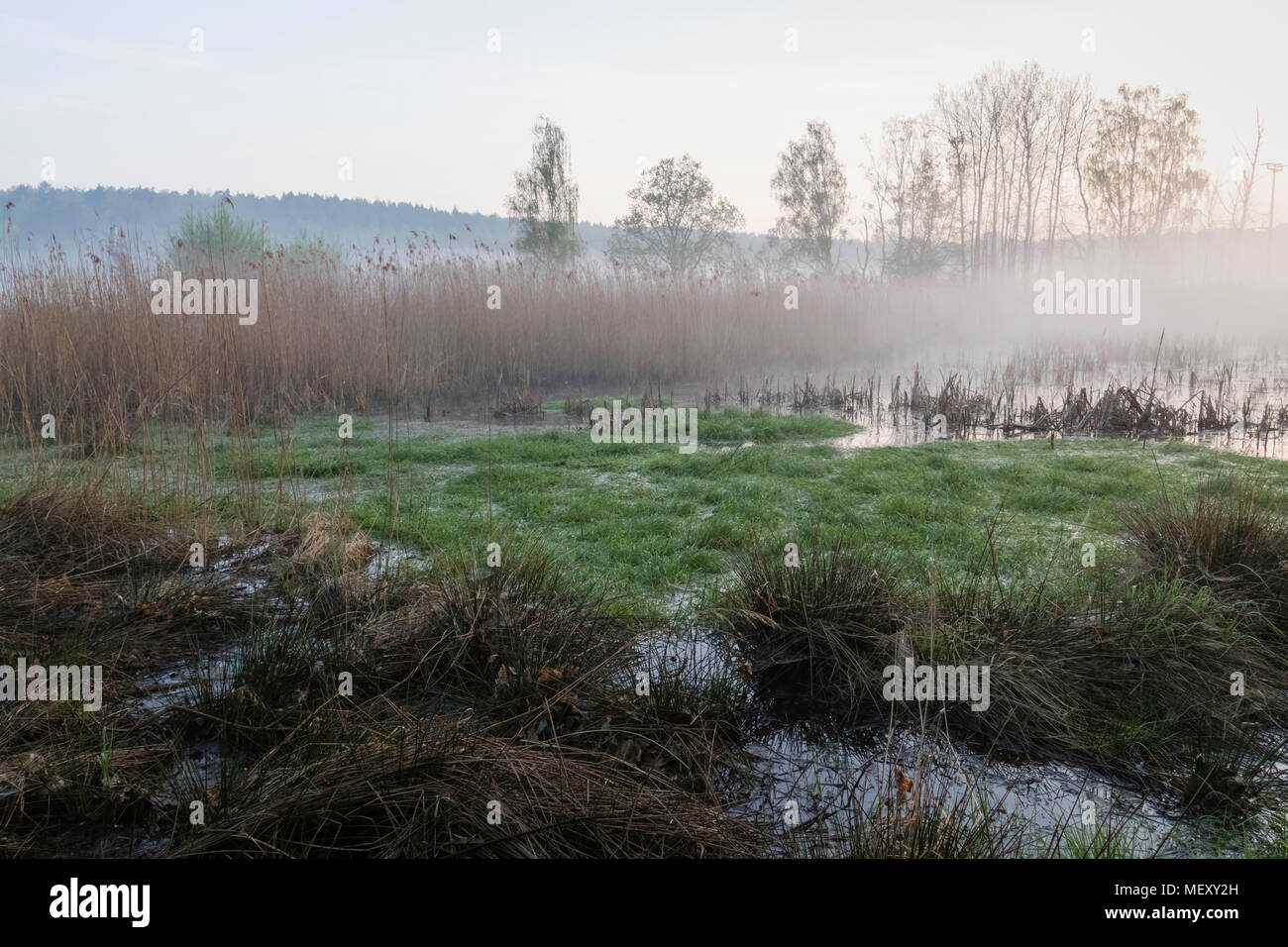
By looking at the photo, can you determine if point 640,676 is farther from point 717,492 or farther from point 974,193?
point 974,193

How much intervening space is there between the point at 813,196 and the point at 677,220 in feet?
21.2

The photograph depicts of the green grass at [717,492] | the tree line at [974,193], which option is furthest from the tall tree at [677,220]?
the green grass at [717,492]

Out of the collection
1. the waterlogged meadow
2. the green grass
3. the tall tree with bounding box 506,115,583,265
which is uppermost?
the tall tree with bounding box 506,115,583,265

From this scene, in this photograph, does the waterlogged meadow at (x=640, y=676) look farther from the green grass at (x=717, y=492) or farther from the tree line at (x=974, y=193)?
the tree line at (x=974, y=193)

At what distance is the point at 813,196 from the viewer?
33.5m

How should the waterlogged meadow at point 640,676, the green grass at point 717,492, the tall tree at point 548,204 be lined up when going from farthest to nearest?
the tall tree at point 548,204 < the green grass at point 717,492 < the waterlogged meadow at point 640,676

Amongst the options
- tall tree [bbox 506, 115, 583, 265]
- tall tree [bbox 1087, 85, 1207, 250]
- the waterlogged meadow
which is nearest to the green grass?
the waterlogged meadow

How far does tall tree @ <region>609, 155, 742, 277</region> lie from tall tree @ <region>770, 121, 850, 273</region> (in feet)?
9.63

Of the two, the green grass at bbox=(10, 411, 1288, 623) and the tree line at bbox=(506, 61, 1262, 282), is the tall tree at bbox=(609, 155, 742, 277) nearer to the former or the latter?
the tree line at bbox=(506, 61, 1262, 282)

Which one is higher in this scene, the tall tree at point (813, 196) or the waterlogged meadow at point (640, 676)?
the tall tree at point (813, 196)

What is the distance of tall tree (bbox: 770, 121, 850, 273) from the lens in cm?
3300

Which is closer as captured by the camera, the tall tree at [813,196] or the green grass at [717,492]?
the green grass at [717,492]

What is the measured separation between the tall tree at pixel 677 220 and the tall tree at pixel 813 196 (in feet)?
9.63

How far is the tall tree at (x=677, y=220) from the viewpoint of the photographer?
30.6 meters
